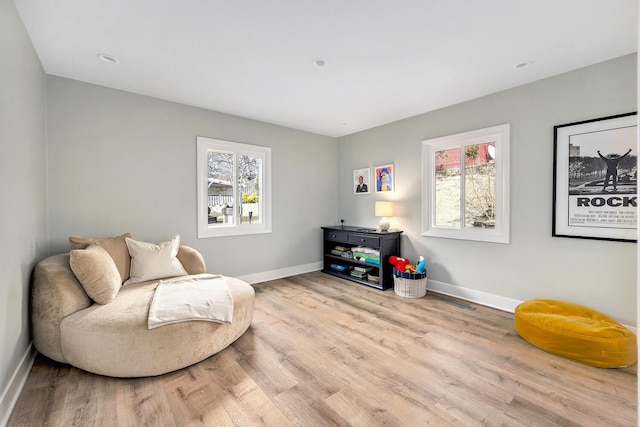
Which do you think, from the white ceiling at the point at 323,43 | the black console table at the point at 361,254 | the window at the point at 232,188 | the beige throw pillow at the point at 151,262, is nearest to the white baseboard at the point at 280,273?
the black console table at the point at 361,254

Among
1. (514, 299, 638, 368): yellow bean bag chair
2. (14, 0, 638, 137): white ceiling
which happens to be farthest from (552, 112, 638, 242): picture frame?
(514, 299, 638, 368): yellow bean bag chair

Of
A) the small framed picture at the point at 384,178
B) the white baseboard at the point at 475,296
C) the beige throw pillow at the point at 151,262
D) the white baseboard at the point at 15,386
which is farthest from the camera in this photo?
the small framed picture at the point at 384,178

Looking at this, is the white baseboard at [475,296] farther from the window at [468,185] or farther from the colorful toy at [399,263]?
the window at [468,185]

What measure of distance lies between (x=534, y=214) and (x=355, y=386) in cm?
257

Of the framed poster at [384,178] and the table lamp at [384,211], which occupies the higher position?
the framed poster at [384,178]

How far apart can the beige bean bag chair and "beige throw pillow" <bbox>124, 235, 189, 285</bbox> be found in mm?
315

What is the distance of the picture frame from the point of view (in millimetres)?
2350

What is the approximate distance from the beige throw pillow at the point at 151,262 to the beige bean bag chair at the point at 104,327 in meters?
0.32

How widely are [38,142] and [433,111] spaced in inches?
169

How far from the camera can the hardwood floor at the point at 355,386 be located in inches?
60.6

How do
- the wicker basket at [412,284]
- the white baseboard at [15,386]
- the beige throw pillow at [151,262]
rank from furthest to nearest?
the wicker basket at [412,284] → the beige throw pillow at [151,262] → the white baseboard at [15,386]

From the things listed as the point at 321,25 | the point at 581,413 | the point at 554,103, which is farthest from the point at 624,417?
the point at 321,25

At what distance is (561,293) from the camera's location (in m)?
2.71

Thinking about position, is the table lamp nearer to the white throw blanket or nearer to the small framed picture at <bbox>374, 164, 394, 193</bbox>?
the small framed picture at <bbox>374, 164, 394, 193</bbox>
